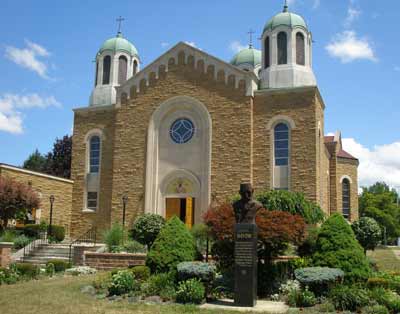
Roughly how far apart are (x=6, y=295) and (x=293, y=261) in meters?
8.64

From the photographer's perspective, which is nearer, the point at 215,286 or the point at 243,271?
the point at 243,271

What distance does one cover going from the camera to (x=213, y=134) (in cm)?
2589

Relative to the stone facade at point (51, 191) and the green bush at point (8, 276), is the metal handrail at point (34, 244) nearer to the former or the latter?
the stone facade at point (51, 191)

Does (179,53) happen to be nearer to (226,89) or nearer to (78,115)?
(226,89)

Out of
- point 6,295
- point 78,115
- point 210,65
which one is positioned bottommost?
point 6,295

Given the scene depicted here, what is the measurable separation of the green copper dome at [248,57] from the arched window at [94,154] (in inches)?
618

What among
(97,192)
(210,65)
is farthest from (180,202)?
(210,65)

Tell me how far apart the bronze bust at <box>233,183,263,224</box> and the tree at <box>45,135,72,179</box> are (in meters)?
35.7

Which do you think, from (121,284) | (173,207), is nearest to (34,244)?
(173,207)

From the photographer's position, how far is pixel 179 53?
27609mm

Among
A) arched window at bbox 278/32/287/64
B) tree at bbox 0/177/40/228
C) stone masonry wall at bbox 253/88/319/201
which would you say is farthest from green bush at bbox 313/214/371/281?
tree at bbox 0/177/40/228

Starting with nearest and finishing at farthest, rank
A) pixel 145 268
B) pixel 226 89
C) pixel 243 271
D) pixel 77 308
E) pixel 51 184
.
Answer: pixel 77 308
pixel 243 271
pixel 145 268
pixel 226 89
pixel 51 184

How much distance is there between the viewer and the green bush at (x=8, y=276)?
15727 millimetres

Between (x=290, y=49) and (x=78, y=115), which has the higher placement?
(x=290, y=49)
